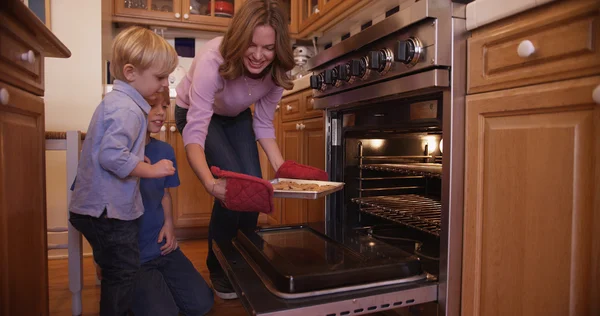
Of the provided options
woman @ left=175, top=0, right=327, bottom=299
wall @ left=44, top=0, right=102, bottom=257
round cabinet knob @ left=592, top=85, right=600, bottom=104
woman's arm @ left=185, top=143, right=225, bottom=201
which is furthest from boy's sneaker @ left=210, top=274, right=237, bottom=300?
round cabinet knob @ left=592, top=85, right=600, bottom=104

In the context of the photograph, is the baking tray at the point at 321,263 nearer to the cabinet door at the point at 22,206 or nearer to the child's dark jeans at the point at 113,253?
the child's dark jeans at the point at 113,253

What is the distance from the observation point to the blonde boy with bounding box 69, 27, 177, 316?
3.38 feet

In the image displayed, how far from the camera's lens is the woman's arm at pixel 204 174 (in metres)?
1.03

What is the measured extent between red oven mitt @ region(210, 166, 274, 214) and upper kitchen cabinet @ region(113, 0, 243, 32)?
5.44 feet

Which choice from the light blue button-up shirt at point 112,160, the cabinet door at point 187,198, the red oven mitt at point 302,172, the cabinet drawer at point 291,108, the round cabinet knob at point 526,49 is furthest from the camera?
the cabinet door at point 187,198

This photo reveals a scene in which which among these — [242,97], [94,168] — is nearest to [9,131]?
[94,168]

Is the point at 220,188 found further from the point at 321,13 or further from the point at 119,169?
the point at 321,13

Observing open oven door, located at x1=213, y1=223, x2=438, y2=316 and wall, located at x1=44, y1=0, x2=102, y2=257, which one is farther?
wall, located at x1=44, y1=0, x2=102, y2=257

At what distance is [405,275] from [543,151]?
402mm

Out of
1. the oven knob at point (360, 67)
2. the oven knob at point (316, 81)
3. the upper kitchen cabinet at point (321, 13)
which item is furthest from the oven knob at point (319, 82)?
the upper kitchen cabinet at point (321, 13)

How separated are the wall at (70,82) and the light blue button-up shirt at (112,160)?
1.21m

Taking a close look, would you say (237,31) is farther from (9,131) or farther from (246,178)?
(9,131)

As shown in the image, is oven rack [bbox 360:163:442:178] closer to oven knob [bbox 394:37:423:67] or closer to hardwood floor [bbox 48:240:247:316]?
oven knob [bbox 394:37:423:67]

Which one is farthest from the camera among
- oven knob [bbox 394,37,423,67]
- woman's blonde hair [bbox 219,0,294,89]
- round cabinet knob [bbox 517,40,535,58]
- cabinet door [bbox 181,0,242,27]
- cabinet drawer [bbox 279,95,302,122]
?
cabinet door [bbox 181,0,242,27]
